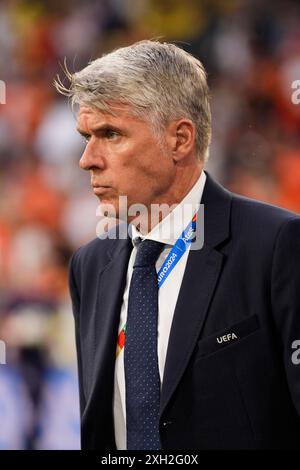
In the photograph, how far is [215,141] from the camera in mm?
4406

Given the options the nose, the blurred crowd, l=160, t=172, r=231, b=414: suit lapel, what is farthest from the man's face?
the blurred crowd

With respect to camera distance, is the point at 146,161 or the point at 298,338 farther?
the point at 146,161

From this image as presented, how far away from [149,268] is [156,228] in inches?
3.1

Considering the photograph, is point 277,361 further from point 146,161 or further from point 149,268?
point 146,161

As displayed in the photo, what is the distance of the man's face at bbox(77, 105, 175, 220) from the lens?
1636mm

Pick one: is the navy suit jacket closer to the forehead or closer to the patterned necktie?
the patterned necktie

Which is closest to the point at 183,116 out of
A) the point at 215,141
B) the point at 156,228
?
the point at 156,228

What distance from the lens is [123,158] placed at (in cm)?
165

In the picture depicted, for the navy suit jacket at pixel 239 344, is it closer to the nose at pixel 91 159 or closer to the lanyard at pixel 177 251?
the lanyard at pixel 177 251

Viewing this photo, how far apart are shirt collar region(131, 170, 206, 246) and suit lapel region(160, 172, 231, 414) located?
20 millimetres

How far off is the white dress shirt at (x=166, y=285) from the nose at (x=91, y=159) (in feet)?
0.54

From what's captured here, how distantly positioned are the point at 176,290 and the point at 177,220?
0.13 m

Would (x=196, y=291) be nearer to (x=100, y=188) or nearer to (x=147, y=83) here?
(x=100, y=188)

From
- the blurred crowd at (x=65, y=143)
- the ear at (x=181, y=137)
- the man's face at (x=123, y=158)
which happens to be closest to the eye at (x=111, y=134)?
the man's face at (x=123, y=158)
